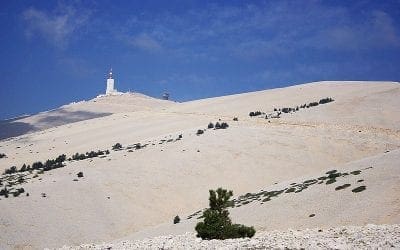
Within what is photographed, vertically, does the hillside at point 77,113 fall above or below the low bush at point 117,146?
above

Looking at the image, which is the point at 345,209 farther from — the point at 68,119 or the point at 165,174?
the point at 68,119

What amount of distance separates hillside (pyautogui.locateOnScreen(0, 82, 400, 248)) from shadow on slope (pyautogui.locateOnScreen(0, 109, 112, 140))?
1972 centimetres

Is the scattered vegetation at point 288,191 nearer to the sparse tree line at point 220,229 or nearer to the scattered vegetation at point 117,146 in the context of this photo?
the sparse tree line at point 220,229

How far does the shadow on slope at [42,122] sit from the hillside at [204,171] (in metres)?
19.7

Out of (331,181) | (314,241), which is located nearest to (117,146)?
(331,181)

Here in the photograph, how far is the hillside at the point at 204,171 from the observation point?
27.4 metres

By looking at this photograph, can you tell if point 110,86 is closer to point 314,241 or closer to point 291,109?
point 291,109

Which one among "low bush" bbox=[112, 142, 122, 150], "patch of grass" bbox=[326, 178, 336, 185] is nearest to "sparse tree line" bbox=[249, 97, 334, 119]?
"low bush" bbox=[112, 142, 122, 150]

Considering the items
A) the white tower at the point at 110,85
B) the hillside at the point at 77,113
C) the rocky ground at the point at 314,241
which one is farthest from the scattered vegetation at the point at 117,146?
the white tower at the point at 110,85

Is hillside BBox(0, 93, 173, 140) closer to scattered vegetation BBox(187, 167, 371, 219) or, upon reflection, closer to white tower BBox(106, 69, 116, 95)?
white tower BBox(106, 69, 116, 95)

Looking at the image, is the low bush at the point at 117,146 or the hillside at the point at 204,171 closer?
the hillside at the point at 204,171

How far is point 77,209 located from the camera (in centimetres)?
3562

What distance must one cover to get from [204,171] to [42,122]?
78445 millimetres

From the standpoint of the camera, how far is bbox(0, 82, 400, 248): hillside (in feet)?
90.0
